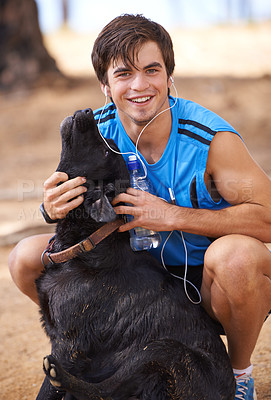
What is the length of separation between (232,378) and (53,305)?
902 mm

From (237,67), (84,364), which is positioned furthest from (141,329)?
(237,67)

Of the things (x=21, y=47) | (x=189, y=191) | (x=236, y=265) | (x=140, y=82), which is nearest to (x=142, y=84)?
(x=140, y=82)

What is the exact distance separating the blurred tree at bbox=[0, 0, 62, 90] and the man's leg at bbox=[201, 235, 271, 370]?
393 inches

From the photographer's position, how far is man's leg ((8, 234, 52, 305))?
2.78 meters

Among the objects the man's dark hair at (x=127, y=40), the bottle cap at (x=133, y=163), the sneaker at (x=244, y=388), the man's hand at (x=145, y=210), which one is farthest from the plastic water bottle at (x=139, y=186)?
the sneaker at (x=244, y=388)

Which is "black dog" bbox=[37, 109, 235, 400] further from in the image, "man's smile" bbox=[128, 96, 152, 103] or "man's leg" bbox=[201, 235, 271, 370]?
"man's smile" bbox=[128, 96, 152, 103]

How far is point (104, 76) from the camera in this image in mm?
2770

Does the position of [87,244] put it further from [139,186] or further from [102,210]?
[139,186]

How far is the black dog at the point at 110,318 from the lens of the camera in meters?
2.16

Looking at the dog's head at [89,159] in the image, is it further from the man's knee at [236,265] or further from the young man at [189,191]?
the man's knee at [236,265]

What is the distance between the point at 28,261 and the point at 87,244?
60 cm

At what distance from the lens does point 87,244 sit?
2.32 meters

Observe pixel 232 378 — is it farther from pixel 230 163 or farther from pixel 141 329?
pixel 230 163

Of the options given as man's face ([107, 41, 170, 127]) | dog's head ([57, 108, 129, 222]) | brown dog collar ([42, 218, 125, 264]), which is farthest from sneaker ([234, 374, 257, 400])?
man's face ([107, 41, 170, 127])
